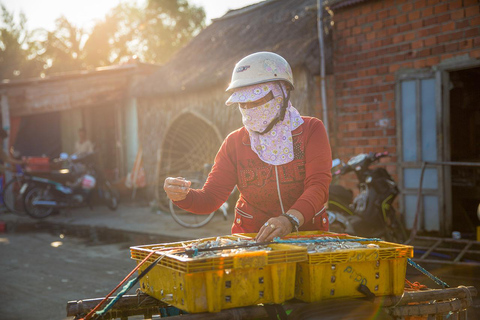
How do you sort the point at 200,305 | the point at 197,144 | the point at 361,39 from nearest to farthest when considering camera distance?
the point at 200,305 < the point at 361,39 < the point at 197,144

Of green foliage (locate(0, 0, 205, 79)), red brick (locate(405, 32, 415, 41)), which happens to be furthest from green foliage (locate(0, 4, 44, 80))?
red brick (locate(405, 32, 415, 41))

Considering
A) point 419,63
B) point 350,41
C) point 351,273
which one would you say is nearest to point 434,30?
point 419,63

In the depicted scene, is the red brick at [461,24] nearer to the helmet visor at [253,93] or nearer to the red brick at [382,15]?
the red brick at [382,15]

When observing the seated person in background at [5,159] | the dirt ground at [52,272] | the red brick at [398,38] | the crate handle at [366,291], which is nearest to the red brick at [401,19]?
the red brick at [398,38]

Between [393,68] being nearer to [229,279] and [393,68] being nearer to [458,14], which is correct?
[458,14]

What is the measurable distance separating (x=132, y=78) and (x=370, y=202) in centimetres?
1003

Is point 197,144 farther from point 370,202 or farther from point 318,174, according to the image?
point 318,174

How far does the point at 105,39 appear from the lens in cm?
3550

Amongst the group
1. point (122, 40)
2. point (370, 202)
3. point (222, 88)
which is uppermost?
point (122, 40)

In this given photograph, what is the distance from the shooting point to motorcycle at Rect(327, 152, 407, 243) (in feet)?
24.0

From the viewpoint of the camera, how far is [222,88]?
11875mm

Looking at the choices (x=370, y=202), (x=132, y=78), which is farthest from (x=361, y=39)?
(x=132, y=78)

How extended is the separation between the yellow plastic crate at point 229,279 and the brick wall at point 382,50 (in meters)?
6.32

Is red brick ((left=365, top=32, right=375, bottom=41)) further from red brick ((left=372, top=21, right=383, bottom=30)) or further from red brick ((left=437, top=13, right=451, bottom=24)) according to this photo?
red brick ((left=437, top=13, right=451, bottom=24))
